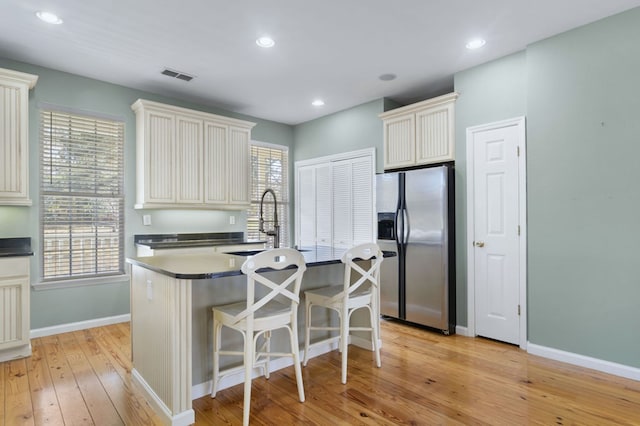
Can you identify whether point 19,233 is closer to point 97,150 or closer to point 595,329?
point 97,150

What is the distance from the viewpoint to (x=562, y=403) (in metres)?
2.30

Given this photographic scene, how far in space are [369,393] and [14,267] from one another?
3.12 metres

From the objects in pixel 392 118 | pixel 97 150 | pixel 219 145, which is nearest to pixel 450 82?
pixel 392 118

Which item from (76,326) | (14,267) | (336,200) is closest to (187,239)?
(76,326)

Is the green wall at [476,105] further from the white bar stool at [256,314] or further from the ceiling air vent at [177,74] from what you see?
the ceiling air vent at [177,74]

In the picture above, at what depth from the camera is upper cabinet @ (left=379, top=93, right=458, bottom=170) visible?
3.91 meters

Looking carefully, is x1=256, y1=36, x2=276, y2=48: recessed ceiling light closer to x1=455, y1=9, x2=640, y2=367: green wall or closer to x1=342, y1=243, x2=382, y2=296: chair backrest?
x1=342, y1=243, x2=382, y2=296: chair backrest

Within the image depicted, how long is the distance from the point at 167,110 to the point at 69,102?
97cm

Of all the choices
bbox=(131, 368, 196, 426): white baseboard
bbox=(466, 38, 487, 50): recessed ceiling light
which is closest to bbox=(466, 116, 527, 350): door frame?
bbox=(466, 38, 487, 50): recessed ceiling light

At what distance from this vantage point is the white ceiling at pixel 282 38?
266 cm

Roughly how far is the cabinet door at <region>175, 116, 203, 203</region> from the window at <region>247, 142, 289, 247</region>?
104 centimetres

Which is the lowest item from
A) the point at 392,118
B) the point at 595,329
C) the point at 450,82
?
the point at 595,329

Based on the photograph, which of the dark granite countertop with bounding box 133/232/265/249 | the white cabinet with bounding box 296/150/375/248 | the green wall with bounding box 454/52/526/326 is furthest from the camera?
the white cabinet with bounding box 296/150/375/248

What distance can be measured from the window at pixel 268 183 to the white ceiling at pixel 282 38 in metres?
1.46
